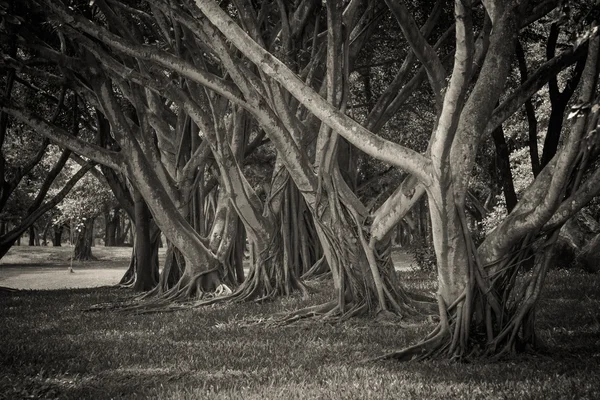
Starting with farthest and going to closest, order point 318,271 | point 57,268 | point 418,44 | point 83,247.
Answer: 1. point 83,247
2. point 57,268
3. point 318,271
4. point 418,44

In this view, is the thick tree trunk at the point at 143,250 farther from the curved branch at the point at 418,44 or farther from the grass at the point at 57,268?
the curved branch at the point at 418,44

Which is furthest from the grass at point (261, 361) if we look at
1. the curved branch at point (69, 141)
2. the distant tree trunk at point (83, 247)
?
the distant tree trunk at point (83, 247)

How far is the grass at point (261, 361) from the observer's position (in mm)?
4570

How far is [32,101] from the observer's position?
1555 centimetres

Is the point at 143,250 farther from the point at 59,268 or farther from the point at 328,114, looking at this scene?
the point at 59,268

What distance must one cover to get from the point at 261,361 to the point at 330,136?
3.56m

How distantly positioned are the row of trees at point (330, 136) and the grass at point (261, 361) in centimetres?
57

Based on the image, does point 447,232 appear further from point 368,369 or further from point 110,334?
point 110,334

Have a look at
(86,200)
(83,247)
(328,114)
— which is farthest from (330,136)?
(83,247)

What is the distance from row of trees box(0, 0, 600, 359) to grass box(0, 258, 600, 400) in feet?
1.89

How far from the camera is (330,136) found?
8367mm

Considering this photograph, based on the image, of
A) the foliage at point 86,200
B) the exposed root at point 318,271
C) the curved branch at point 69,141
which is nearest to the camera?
the curved branch at point 69,141

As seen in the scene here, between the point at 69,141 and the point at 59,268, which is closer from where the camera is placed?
the point at 69,141

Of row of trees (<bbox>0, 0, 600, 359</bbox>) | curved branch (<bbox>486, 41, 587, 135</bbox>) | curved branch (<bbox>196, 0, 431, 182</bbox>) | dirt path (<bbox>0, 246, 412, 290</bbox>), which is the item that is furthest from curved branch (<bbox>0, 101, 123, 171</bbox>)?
dirt path (<bbox>0, 246, 412, 290</bbox>)
